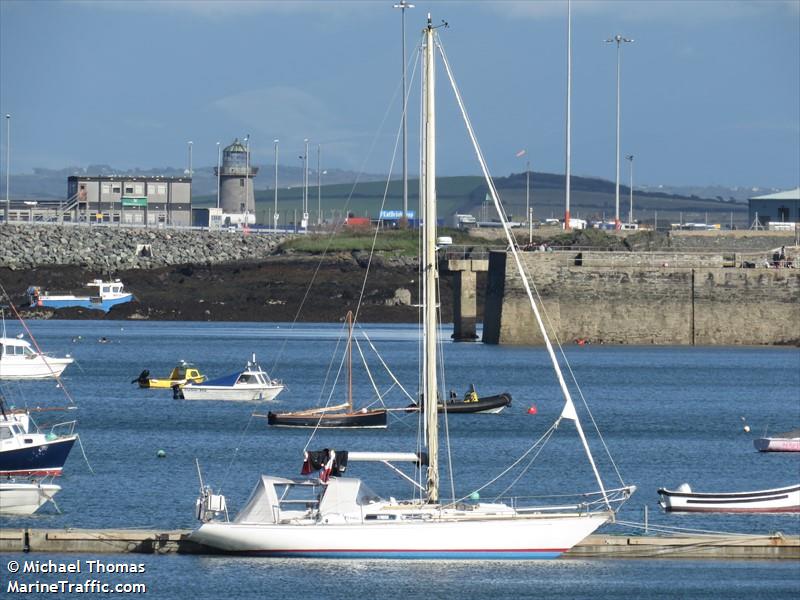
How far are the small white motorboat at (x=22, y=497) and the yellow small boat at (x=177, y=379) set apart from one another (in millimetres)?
24792

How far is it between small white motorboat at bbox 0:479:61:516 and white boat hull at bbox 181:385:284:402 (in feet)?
74.5

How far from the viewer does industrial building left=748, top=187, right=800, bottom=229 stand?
112250 millimetres

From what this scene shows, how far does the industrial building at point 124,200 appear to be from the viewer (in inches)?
5645

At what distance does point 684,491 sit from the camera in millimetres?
31828

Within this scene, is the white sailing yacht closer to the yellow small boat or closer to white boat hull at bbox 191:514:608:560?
white boat hull at bbox 191:514:608:560

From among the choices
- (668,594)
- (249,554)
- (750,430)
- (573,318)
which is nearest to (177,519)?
(249,554)

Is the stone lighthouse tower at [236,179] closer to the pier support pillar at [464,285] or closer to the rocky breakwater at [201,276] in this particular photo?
the rocky breakwater at [201,276]

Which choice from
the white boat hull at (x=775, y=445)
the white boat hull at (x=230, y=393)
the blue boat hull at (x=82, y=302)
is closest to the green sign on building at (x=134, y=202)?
the blue boat hull at (x=82, y=302)

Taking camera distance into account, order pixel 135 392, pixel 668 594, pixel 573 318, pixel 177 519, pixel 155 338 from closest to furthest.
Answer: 1. pixel 668 594
2. pixel 177 519
3. pixel 135 392
4. pixel 573 318
5. pixel 155 338

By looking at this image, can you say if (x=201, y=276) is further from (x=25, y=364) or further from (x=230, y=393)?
(x=230, y=393)

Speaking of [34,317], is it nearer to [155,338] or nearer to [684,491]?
[155,338]

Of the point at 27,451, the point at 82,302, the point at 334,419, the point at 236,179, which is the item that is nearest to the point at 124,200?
the point at 236,179

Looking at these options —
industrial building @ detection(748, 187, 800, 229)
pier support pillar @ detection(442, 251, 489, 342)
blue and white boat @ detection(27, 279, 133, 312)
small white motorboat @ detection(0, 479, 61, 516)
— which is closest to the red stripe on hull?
small white motorboat @ detection(0, 479, 61, 516)

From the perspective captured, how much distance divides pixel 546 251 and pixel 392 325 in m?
27.5
